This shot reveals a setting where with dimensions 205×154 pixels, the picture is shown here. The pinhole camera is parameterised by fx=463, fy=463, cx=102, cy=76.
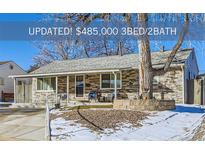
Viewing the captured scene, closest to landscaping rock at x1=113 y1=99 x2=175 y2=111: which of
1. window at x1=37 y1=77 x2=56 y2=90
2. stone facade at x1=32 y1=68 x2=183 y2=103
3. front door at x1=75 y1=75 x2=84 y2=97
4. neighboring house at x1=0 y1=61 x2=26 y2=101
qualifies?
stone facade at x1=32 y1=68 x2=183 y2=103

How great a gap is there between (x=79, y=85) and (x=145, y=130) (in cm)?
294

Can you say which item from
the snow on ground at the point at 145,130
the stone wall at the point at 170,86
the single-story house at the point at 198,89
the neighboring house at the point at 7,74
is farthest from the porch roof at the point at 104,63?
the snow on ground at the point at 145,130

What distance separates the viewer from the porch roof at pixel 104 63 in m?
12.1

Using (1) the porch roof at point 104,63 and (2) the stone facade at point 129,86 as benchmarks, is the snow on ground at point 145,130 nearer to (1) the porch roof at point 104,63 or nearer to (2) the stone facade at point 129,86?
(2) the stone facade at point 129,86

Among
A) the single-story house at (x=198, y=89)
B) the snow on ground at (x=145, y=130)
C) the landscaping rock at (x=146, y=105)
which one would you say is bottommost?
the snow on ground at (x=145, y=130)

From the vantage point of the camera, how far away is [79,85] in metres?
12.6

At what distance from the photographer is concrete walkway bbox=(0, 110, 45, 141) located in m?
10.3

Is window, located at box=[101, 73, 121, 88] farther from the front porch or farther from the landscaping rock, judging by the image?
the landscaping rock

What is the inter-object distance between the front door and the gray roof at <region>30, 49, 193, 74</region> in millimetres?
241

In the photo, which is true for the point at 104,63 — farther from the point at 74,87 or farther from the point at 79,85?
the point at 74,87

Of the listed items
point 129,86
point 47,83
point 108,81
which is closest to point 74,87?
point 47,83

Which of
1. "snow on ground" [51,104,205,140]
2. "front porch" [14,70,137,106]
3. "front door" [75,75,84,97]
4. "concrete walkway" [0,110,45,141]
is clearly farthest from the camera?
"front door" [75,75,84,97]
